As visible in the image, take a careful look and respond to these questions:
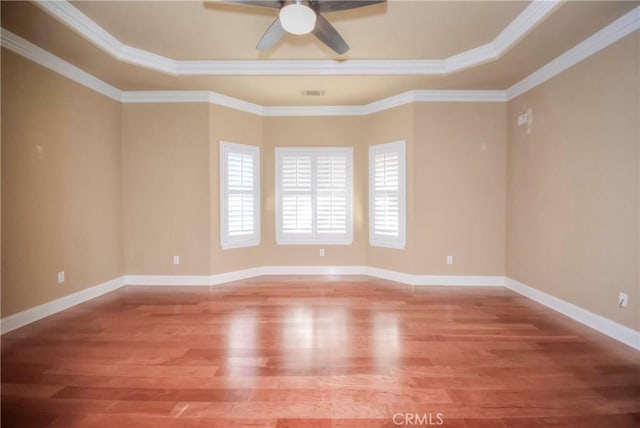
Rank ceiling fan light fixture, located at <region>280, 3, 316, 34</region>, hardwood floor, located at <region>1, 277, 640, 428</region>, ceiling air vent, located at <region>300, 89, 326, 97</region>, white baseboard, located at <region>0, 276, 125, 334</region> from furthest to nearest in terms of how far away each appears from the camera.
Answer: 1. ceiling air vent, located at <region>300, 89, 326, 97</region>
2. white baseboard, located at <region>0, 276, 125, 334</region>
3. ceiling fan light fixture, located at <region>280, 3, 316, 34</region>
4. hardwood floor, located at <region>1, 277, 640, 428</region>

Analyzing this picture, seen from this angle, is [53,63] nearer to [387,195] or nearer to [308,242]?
[308,242]

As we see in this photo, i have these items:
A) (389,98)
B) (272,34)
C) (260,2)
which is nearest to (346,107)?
(389,98)

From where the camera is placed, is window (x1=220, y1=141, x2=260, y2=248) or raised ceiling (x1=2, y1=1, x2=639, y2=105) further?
window (x1=220, y1=141, x2=260, y2=248)

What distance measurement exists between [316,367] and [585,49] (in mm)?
3920

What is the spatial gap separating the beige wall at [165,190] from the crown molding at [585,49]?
14.4ft

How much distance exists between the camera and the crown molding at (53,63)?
2.94 metres

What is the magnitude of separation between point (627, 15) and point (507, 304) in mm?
3003

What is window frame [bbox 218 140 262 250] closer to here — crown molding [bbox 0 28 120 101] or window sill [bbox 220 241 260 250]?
window sill [bbox 220 241 260 250]

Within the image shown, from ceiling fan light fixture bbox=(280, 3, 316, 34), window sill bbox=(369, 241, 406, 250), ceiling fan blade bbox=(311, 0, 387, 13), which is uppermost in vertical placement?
ceiling fan blade bbox=(311, 0, 387, 13)

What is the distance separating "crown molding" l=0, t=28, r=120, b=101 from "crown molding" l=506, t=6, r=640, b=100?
5.48m

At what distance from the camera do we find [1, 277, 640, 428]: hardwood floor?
1849 mm

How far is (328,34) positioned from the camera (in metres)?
2.71

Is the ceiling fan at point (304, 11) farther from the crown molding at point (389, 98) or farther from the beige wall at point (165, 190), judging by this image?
the beige wall at point (165, 190)

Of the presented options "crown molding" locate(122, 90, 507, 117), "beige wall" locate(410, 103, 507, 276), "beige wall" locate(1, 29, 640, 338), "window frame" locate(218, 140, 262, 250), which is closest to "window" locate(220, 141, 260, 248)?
"window frame" locate(218, 140, 262, 250)
